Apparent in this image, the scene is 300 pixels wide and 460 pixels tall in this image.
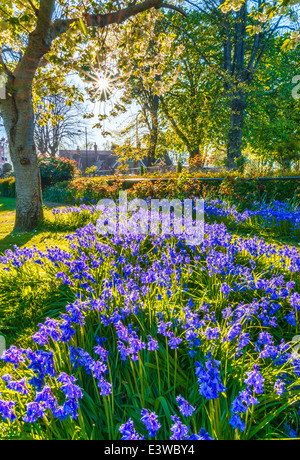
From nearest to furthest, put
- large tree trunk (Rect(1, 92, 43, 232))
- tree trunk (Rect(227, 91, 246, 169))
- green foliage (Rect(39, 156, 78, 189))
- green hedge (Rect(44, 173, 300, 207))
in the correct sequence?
large tree trunk (Rect(1, 92, 43, 232)), green hedge (Rect(44, 173, 300, 207)), tree trunk (Rect(227, 91, 246, 169)), green foliage (Rect(39, 156, 78, 189))

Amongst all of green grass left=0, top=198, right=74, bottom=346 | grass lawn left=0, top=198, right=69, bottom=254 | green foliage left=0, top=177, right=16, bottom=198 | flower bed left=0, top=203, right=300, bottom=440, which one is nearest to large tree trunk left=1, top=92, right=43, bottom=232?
grass lawn left=0, top=198, right=69, bottom=254

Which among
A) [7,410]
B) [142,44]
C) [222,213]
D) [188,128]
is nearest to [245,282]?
[7,410]

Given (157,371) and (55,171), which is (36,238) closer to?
(157,371)

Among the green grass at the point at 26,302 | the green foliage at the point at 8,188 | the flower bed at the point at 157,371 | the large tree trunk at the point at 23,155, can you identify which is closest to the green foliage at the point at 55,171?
the green foliage at the point at 8,188

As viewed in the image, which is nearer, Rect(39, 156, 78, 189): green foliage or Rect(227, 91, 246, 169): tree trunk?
Rect(227, 91, 246, 169): tree trunk

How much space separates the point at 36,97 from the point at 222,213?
662 cm

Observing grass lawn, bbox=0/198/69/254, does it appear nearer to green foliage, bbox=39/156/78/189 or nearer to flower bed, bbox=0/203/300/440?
flower bed, bbox=0/203/300/440

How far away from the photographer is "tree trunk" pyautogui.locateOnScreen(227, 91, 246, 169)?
14250 millimetres

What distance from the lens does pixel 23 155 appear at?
6.24 meters

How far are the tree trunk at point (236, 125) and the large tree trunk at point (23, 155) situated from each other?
10.3 m

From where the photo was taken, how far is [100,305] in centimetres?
228

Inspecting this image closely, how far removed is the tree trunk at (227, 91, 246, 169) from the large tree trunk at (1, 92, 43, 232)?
34.0 ft

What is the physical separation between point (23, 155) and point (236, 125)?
11453mm
